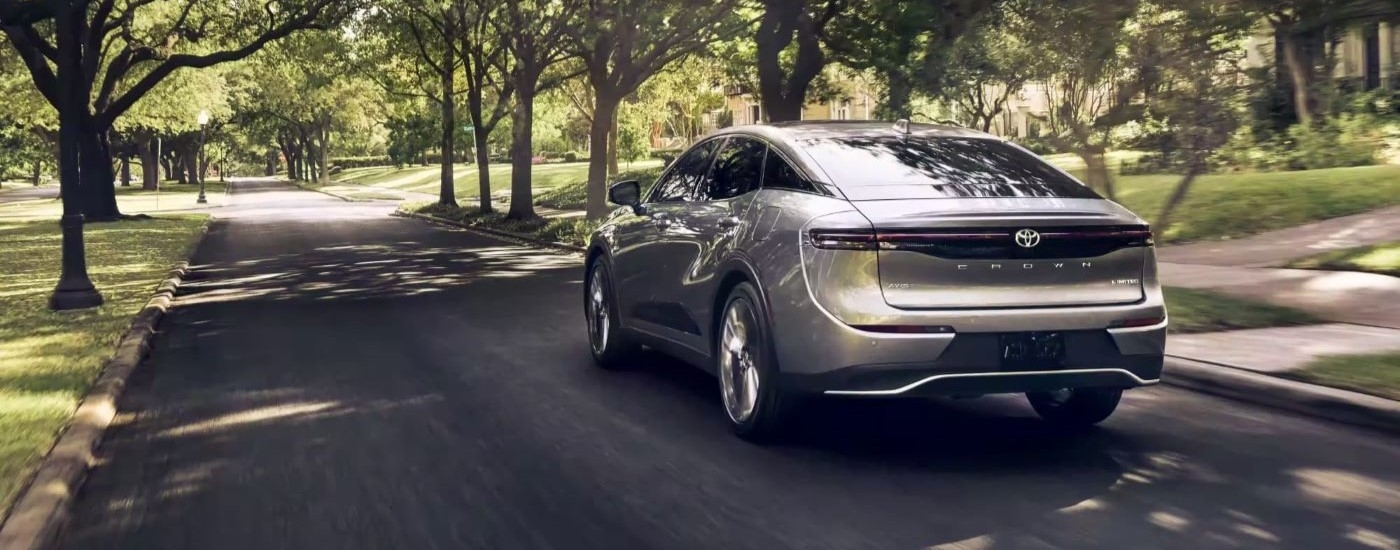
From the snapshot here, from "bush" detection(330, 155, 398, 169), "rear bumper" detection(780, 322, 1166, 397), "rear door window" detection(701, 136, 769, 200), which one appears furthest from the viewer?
"bush" detection(330, 155, 398, 169)

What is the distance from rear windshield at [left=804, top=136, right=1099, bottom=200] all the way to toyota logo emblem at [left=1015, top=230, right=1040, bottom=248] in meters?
0.38

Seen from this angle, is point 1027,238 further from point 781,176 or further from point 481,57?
point 481,57

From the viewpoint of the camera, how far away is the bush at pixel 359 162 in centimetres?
12544

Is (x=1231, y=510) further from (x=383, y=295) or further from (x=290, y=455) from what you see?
(x=383, y=295)

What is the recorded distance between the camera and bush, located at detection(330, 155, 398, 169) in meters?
125

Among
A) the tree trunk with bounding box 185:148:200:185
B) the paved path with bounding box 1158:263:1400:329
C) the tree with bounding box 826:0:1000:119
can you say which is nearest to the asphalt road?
the paved path with bounding box 1158:263:1400:329

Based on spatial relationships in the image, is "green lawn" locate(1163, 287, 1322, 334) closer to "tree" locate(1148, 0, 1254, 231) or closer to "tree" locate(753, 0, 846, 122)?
"tree" locate(1148, 0, 1254, 231)

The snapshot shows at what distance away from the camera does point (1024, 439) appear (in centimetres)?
670

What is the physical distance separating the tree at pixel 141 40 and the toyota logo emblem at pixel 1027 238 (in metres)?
23.2

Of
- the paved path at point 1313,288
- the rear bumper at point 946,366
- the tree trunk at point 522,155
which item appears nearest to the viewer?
the rear bumper at point 946,366

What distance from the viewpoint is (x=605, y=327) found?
9156mm

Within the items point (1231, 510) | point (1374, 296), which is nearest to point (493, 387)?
point (1231, 510)

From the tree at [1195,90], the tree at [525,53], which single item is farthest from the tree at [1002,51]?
the tree at [525,53]

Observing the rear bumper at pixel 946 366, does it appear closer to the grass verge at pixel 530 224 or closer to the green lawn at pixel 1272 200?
the green lawn at pixel 1272 200
